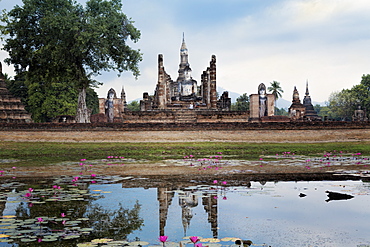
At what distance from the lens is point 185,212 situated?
7.00 m

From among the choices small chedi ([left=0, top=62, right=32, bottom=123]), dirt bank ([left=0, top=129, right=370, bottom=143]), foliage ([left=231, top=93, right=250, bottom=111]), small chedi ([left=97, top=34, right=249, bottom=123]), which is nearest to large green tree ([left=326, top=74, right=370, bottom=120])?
foliage ([left=231, top=93, right=250, bottom=111])

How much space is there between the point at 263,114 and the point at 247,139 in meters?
24.0

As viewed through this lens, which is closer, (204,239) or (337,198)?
(204,239)

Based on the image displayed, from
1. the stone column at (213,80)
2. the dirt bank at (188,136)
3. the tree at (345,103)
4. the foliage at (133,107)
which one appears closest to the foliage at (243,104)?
the tree at (345,103)

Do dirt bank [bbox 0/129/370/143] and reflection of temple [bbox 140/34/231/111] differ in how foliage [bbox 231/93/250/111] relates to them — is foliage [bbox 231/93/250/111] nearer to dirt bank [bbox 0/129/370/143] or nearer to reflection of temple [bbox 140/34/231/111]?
reflection of temple [bbox 140/34/231/111]

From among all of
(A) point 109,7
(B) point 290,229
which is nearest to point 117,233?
(B) point 290,229

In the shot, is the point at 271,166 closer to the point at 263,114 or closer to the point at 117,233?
the point at 117,233

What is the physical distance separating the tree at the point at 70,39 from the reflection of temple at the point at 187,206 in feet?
74.8

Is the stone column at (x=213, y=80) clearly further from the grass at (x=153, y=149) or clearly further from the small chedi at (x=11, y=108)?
the small chedi at (x=11, y=108)

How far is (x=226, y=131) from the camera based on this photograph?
24203 mm

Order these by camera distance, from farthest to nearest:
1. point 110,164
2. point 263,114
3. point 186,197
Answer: point 263,114 → point 110,164 → point 186,197

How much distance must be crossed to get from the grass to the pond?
27.4 ft

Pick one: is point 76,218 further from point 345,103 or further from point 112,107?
point 345,103

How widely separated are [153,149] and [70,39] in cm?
1447
